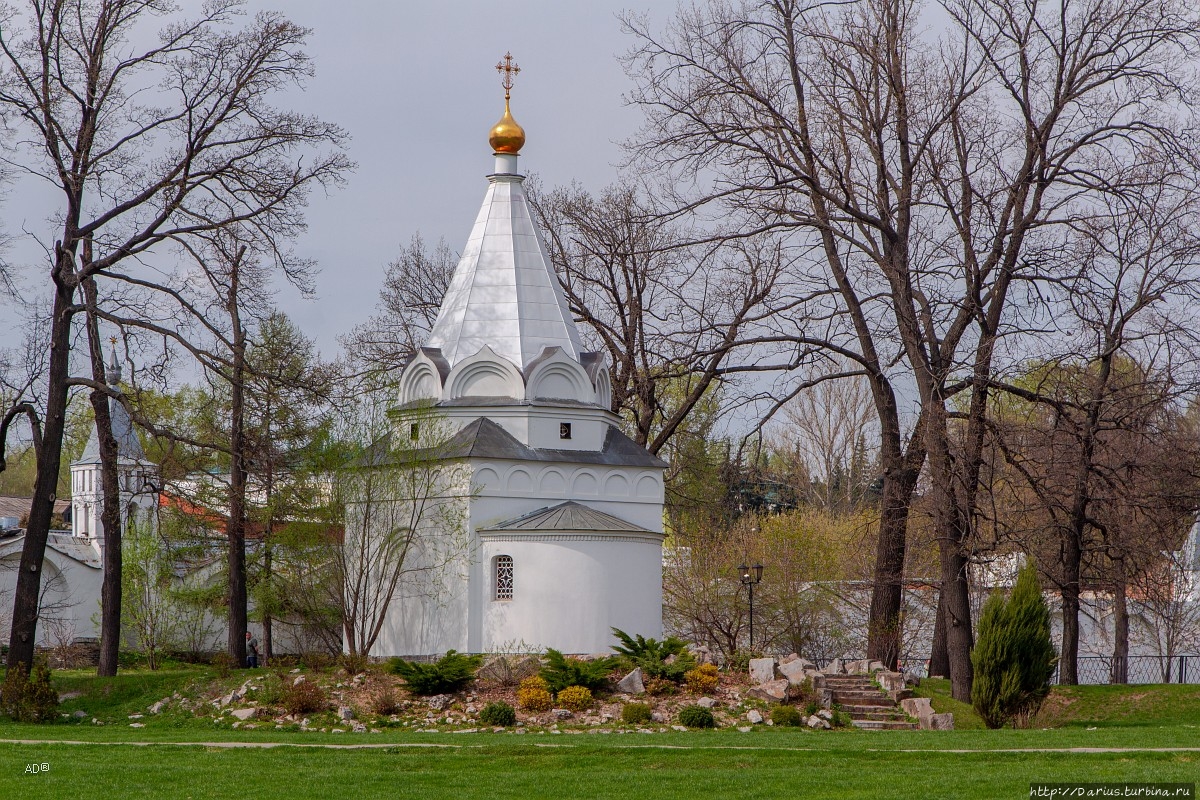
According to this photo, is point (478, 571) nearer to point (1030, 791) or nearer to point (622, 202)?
point (622, 202)

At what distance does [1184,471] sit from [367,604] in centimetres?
1480

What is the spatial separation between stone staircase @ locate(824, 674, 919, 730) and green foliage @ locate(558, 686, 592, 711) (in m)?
Result: 4.07

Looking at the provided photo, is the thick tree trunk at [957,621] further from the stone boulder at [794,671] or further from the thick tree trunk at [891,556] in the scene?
the stone boulder at [794,671]

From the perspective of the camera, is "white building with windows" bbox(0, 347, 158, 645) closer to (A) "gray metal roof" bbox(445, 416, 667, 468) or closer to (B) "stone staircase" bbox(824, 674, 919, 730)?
(A) "gray metal roof" bbox(445, 416, 667, 468)

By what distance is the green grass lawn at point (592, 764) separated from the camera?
1316cm

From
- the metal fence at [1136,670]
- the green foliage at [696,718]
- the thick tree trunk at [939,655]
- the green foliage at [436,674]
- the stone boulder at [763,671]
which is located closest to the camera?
the green foliage at [696,718]

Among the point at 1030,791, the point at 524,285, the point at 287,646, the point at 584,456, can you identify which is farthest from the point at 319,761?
the point at 287,646

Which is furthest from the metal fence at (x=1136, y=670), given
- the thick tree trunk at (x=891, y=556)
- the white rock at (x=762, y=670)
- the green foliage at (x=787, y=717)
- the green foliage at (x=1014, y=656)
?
the green foliage at (x=787, y=717)

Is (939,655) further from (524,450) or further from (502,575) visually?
(524,450)

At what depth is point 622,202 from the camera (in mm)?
33219

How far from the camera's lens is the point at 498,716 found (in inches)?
795

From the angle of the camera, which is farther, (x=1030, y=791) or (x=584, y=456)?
(x=584, y=456)

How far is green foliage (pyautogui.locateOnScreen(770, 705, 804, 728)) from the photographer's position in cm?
2045

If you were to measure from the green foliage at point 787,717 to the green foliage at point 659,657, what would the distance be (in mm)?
2093
